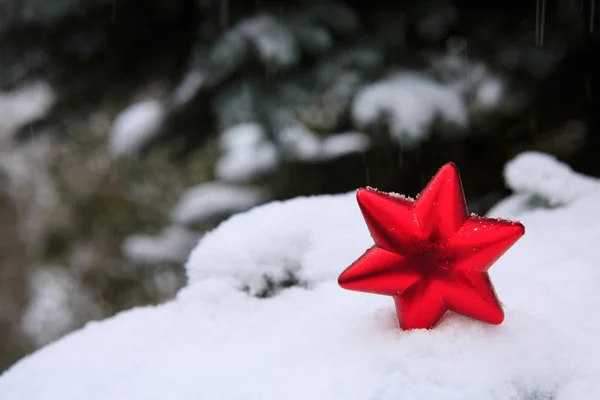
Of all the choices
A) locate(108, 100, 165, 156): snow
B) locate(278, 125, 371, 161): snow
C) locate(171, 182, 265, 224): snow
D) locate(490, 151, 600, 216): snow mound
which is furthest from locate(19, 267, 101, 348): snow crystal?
locate(490, 151, 600, 216): snow mound

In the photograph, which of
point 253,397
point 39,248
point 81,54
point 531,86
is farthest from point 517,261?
point 39,248

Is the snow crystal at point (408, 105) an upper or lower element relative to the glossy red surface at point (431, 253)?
upper

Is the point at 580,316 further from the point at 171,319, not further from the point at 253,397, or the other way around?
the point at 171,319

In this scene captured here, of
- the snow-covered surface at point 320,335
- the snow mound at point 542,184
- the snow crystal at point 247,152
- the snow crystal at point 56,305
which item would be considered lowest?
the snow-covered surface at point 320,335

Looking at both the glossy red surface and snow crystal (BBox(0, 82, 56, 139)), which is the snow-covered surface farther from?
A: snow crystal (BBox(0, 82, 56, 139))

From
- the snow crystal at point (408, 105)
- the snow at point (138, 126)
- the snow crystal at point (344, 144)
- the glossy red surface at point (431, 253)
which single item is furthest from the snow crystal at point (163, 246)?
the glossy red surface at point (431, 253)

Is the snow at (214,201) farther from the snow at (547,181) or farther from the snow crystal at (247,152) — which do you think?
the snow at (547,181)
